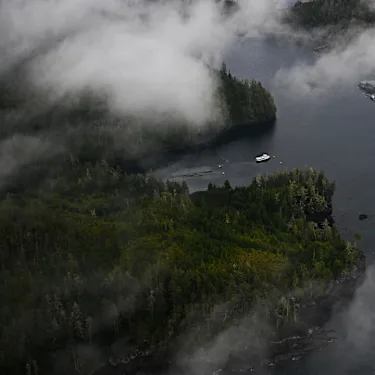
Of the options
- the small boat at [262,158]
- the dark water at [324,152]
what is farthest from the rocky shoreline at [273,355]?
the small boat at [262,158]

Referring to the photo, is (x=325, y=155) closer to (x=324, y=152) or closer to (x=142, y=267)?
(x=324, y=152)

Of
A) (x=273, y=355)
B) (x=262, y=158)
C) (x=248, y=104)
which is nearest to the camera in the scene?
(x=273, y=355)

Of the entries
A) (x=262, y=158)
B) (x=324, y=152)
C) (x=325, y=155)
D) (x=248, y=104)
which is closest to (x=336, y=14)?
(x=248, y=104)

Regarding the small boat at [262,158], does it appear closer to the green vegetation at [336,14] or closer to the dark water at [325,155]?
the dark water at [325,155]

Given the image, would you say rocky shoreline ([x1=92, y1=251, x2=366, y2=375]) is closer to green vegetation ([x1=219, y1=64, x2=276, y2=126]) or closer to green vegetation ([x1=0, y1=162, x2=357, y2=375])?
green vegetation ([x1=0, y1=162, x2=357, y2=375])

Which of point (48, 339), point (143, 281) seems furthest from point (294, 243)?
point (48, 339)

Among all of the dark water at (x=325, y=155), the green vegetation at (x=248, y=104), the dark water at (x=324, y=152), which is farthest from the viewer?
the green vegetation at (x=248, y=104)

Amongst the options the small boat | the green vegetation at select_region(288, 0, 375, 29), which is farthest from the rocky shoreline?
the green vegetation at select_region(288, 0, 375, 29)
